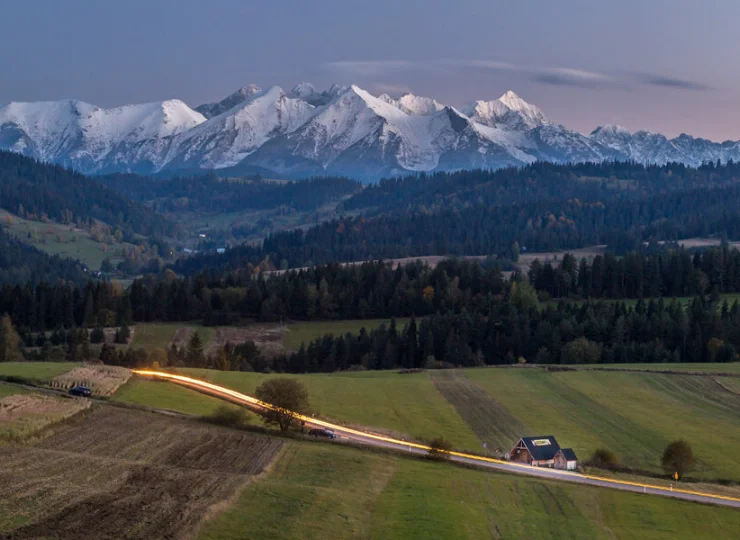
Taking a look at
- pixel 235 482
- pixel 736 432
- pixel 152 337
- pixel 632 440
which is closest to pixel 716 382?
pixel 736 432

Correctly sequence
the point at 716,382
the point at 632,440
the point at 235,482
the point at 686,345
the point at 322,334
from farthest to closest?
the point at 322,334 → the point at 686,345 → the point at 716,382 → the point at 632,440 → the point at 235,482

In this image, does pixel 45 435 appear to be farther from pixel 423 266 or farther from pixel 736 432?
pixel 423 266

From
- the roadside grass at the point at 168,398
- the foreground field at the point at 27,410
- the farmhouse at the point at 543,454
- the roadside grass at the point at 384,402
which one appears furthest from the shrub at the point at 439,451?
the foreground field at the point at 27,410

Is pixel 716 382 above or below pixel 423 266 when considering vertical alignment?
below

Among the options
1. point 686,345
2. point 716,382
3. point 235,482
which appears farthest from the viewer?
point 686,345

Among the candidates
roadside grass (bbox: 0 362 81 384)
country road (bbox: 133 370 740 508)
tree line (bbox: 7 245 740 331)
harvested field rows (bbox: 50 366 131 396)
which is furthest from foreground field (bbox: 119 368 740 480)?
tree line (bbox: 7 245 740 331)

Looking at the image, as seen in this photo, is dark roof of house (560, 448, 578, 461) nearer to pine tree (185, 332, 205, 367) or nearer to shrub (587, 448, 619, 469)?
shrub (587, 448, 619, 469)

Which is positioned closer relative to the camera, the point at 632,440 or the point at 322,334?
the point at 632,440
